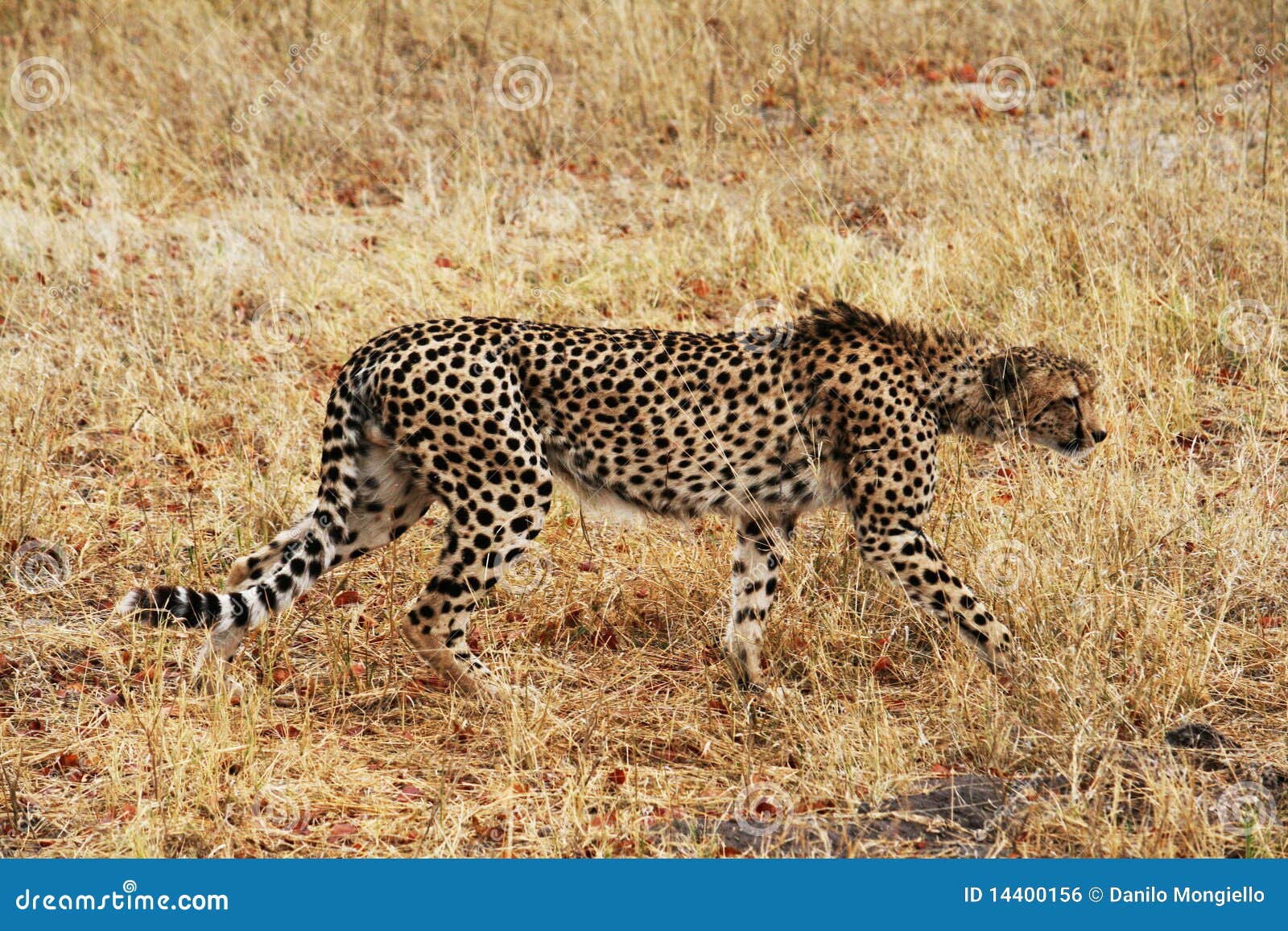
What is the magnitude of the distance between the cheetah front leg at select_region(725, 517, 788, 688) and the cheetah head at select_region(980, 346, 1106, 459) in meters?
0.79

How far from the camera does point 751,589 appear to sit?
4.88 meters

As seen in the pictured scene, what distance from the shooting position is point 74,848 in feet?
12.5

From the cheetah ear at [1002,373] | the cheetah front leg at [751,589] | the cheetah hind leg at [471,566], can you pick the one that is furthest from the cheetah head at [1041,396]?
the cheetah hind leg at [471,566]

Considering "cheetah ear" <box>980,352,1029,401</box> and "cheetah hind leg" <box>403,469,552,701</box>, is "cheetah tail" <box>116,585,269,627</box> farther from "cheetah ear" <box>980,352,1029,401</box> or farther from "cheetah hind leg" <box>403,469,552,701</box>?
"cheetah ear" <box>980,352,1029,401</box>

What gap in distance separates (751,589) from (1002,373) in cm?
104

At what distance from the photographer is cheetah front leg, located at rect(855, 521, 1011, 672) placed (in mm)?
4516

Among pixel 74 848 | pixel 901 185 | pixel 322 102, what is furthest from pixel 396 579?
pixel 322 102

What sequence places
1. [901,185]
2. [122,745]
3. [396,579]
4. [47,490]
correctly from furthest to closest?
[901,185]
[47,490]
[396,579]
[122,745]

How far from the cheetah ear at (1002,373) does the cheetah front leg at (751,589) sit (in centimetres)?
79

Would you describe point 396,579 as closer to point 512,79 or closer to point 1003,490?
point 1003,490

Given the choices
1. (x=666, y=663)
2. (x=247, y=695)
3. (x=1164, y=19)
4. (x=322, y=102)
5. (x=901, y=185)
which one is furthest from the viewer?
(x=1164, y=19)

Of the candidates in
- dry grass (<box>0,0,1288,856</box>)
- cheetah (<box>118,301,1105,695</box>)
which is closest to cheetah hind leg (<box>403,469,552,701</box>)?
cheetah (<box>118,301,1105,695</box>)

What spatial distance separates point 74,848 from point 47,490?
228 centimetres

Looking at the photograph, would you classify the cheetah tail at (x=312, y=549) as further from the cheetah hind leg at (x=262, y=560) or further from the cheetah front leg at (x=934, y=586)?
the cheetah front leg at (x=934, y=586)
